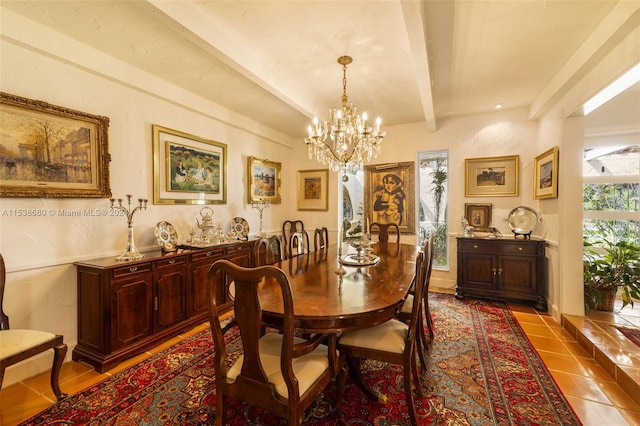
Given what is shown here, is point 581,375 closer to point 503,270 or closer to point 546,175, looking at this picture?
point 503,270

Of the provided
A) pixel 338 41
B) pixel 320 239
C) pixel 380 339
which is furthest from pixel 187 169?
pixel 380 339

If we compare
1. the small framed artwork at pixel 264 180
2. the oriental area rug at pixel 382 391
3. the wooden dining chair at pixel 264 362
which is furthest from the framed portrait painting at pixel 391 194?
the wooden dining chair at pixel 264 362

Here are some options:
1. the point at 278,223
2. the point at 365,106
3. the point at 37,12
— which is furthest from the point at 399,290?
the point at 278,223

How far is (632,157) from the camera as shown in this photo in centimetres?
375

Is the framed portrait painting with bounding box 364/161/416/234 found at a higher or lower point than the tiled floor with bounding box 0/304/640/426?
higher

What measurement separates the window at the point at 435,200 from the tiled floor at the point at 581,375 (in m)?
1.79

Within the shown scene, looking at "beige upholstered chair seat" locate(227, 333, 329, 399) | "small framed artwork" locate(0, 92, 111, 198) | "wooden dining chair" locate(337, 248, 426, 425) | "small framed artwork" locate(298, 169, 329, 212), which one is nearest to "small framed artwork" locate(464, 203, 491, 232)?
"small framed artwork" locate(298, 169, 329, 212)

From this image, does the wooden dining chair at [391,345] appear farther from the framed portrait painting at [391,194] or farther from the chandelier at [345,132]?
the framed portrait painting at [391,194]

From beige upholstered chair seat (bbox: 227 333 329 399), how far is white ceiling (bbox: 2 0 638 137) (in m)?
2.13

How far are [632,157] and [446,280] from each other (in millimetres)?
2944

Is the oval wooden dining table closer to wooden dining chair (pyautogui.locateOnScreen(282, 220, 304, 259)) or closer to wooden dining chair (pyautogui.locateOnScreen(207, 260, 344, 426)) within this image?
wooden dining chair (pyautogui.locateOnScreen(207, 260, 344, 426))

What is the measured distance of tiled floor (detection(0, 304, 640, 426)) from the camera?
68.4 inches

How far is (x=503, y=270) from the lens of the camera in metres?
3.62

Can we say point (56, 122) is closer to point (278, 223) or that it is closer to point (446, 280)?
point (278, 223)
